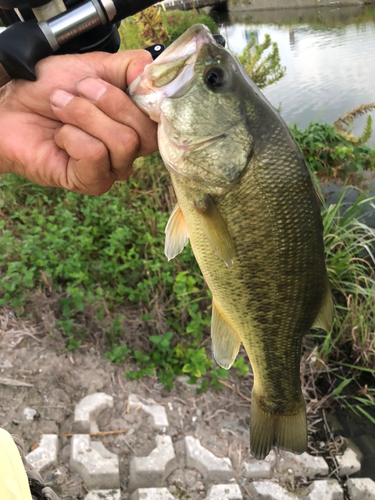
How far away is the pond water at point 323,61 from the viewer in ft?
21.0

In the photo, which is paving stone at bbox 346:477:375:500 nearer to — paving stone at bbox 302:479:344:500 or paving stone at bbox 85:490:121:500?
paving stone at bbox 302:479:344:500

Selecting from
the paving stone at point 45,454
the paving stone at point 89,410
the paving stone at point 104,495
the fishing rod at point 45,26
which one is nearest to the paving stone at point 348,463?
the paving stone at point 104,495

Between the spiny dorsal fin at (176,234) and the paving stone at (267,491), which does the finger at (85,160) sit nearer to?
the spiny dorsal fin at (176,234)

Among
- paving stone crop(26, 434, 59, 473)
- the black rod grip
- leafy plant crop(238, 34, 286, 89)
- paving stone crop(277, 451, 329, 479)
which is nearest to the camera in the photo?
the black rod grip

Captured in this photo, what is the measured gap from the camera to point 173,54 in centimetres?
119

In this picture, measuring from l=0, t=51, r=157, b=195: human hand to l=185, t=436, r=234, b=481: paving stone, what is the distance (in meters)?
1.63

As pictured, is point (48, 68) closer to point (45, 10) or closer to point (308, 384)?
point (45, 10)

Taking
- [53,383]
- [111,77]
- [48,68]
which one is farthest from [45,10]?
[53,383]

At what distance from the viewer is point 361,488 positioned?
2.17m

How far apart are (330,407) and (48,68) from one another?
2.71 metres

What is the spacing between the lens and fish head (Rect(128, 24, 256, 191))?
119 centimetres

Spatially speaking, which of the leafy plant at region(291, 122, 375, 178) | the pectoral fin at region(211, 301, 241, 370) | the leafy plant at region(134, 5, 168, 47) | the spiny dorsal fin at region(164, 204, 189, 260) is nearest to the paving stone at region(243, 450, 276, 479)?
the pectoral fin at region(211, 301, 241, 370)

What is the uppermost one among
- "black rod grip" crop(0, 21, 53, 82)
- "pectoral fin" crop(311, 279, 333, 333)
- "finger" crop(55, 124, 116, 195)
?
"black rod grip" crop(0, 21, 53, 82)

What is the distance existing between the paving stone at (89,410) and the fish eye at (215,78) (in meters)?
1.91
